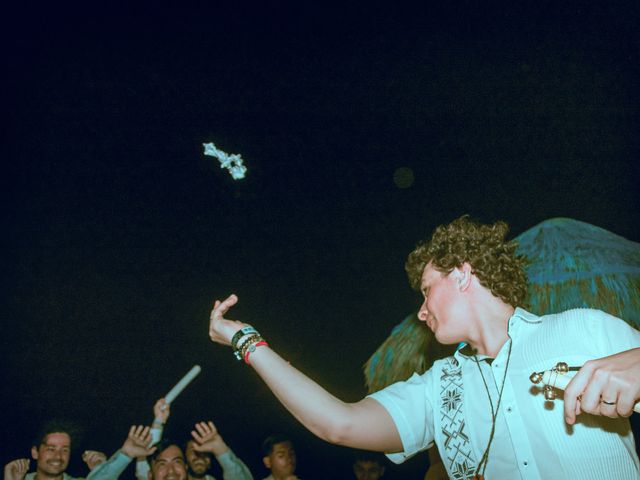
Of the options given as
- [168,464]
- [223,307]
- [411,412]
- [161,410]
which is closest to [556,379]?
[411,412]

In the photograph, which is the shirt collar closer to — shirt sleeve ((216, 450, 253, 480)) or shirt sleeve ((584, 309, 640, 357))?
shirt sleeve ((584, 309, 640, 357))

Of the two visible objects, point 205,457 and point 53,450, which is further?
point 205,457

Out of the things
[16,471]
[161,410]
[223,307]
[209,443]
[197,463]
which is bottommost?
[16,471]

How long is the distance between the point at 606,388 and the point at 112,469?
5440mm

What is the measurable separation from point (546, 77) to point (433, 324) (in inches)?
231

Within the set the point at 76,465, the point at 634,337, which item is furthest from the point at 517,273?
the point at 76,465

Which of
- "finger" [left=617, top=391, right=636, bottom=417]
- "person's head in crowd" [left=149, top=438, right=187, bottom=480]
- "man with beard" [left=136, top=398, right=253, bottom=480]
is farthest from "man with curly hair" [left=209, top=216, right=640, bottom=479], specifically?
"man with beard" [left=136, top=398, right=253, bottom=480]

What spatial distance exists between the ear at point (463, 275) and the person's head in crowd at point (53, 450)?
5117 millimetres

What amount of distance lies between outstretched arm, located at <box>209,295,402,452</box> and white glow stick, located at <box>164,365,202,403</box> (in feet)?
17.2

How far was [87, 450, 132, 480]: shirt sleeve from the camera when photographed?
15.3 feet

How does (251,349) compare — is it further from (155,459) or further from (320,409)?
(155,459)

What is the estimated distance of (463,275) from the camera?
190 centimetres

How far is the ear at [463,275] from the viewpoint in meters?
1.87

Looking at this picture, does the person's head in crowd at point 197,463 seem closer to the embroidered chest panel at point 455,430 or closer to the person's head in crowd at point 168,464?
the person's head in crowd at point 168,464
